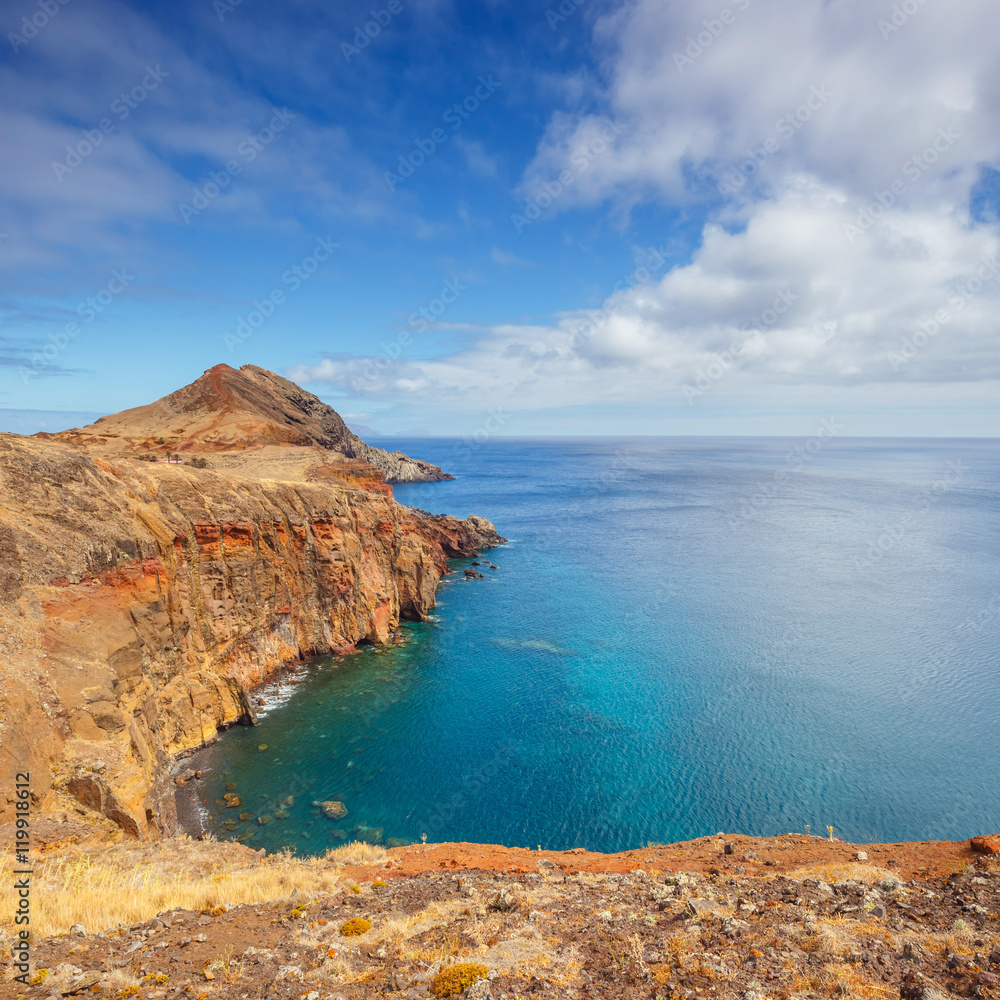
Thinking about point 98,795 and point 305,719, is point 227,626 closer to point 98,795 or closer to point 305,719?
point 305,719

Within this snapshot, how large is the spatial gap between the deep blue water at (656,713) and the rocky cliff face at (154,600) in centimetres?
425

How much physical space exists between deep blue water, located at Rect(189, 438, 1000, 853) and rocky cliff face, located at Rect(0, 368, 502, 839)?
4.25 metres

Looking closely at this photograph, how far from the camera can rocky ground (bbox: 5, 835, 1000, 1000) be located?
827 cm

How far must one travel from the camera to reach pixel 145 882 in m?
12.5

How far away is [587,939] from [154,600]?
22756mm

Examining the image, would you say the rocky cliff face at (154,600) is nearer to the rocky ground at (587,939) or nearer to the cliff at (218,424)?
the rocky ground at (587,939)

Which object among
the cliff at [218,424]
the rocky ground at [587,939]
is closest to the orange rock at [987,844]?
the rocky ground at [587,939]

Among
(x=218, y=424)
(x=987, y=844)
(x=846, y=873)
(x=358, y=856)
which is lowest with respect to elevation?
(x=358, y=856)

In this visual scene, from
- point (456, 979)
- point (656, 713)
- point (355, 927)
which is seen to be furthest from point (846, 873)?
point (656, 713)

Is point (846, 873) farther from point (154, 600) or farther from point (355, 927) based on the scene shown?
point (154, 600)

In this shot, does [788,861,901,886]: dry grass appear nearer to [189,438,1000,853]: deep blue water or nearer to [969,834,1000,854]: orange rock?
[969,834,1000,854]: orange rock

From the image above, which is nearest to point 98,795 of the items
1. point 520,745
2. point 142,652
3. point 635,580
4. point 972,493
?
point 142,652

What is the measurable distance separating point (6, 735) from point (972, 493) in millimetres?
184378

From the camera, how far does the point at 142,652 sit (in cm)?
2270
